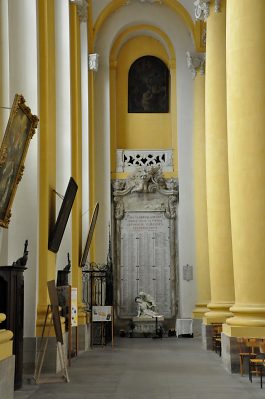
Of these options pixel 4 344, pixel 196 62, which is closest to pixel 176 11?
pixel 196 62

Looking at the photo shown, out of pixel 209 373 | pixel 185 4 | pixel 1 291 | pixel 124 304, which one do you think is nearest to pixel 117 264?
pixel 124 304

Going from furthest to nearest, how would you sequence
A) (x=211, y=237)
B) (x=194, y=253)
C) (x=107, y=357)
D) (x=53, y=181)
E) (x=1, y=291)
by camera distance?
1. (x=194, y=253)
2. (x=211, y=237)
3. (x=107, y=357)
4. (x=53, y=181)
5. (x=1, y=291)

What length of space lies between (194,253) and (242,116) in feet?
36.2

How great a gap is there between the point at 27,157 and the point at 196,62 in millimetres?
11977

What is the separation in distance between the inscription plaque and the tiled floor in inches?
239

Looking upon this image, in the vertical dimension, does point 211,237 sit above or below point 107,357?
above

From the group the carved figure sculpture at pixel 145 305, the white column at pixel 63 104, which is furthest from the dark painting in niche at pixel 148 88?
the white column at pixel 63 104

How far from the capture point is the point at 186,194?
69.2ft

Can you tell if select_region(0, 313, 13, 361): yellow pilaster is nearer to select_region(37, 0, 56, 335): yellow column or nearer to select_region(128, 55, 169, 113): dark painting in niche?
select_region(37, 0, 56, 335): yellow column

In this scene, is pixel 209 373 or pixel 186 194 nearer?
pixel 209 373

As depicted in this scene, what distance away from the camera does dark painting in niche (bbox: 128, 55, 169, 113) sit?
22.6 m

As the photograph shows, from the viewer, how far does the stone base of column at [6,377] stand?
19.9 feet

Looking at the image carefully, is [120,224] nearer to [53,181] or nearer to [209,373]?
[53,181]

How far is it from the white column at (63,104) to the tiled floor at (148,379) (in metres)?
2.94
